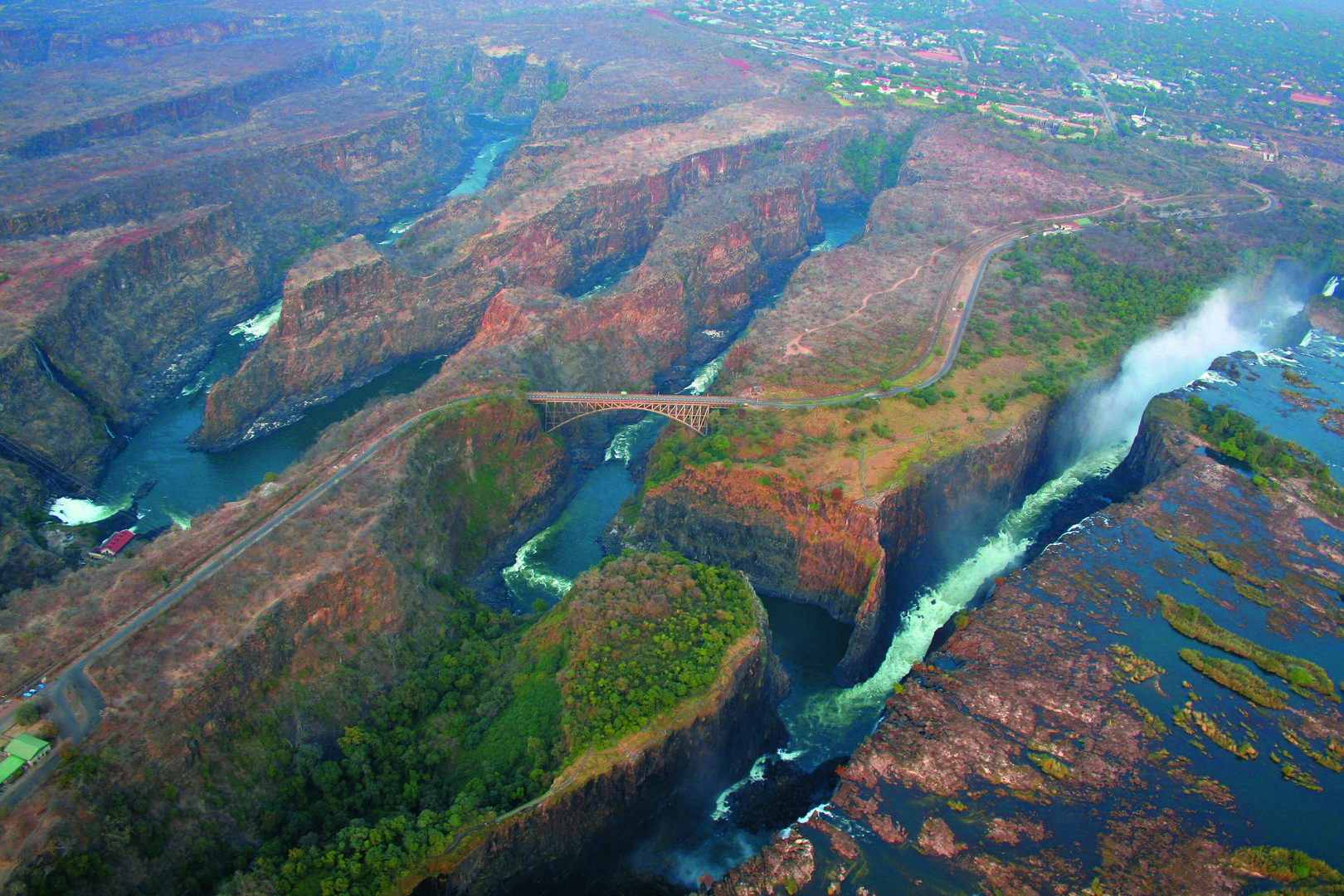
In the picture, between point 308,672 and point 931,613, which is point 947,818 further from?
point 308,672

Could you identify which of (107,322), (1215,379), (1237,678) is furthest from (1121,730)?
(107,322)

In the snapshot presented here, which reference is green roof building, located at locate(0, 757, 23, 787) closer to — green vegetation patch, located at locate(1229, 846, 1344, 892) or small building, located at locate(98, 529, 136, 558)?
small building, located at locate(98, 529, 136, 558)

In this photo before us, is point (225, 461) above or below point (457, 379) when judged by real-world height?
below

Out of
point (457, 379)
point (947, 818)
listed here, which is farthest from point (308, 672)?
point (947, 818)

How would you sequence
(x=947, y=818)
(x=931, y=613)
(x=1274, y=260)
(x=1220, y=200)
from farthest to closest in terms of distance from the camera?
(x=1220, y=200), (x=1274, y=260), (x=931, y=613), (x=947, y=818)

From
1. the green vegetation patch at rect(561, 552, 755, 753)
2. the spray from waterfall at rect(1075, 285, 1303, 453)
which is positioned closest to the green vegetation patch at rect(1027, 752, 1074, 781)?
the green vegetation patch at rect(561, 552, 755, 753)

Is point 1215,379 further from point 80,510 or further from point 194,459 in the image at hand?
point 80,510
